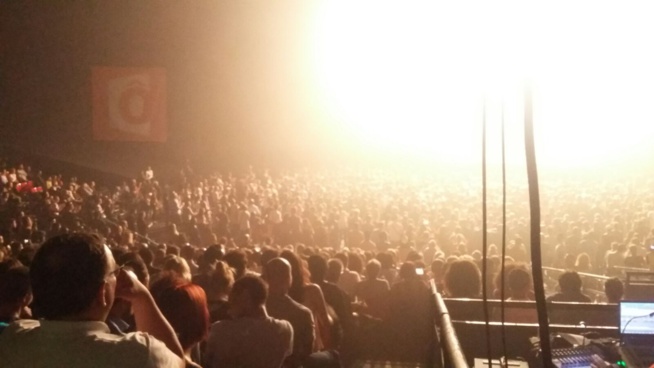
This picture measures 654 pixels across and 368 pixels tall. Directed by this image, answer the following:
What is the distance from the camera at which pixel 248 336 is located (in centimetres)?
371

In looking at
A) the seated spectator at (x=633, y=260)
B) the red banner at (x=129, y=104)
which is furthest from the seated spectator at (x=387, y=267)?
the red banner at (x=129, y=104)

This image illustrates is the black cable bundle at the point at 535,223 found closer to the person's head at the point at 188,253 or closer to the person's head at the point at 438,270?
the person's head at the point at 438,270

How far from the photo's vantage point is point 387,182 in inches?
893

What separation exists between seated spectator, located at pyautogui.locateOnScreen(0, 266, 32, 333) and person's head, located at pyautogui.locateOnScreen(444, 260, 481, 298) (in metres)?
3.71

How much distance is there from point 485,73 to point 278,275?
113 inches

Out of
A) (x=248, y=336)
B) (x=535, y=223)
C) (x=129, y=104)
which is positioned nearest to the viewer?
(x=535, y=223)

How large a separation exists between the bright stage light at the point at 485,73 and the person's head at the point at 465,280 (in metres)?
1.37

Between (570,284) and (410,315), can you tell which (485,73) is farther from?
(410,315)

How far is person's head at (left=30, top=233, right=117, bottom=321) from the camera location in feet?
6.31

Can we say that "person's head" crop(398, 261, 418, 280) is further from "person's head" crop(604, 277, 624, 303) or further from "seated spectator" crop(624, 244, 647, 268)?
"seated spectator" crop(624, 244, 647, 268)

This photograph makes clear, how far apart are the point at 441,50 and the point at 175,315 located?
155 cm

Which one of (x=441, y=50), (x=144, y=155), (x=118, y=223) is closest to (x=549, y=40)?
(x=441, y=50)

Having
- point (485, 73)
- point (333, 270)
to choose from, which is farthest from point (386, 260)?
point (485, 73)

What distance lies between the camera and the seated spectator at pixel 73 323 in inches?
74.6
